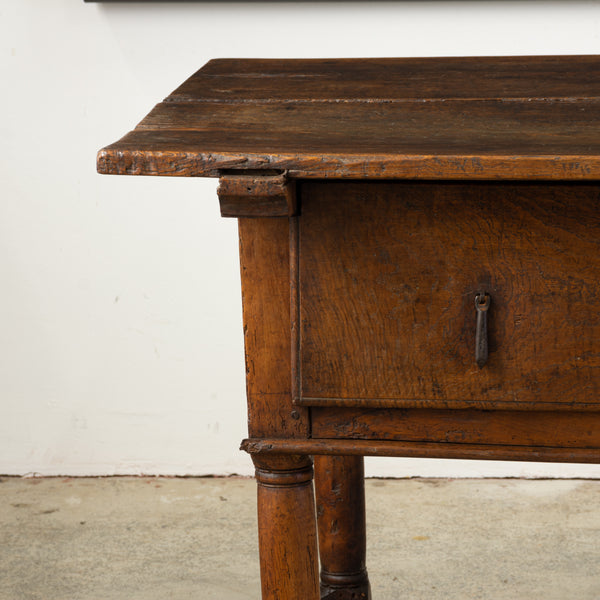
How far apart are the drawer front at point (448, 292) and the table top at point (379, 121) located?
0.06 meters

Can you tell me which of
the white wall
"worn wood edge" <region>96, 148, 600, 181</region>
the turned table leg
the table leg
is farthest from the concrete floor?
"worn wood edge" <region>96, 148, 600, 181</region>

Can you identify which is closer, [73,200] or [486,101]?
[486,101]

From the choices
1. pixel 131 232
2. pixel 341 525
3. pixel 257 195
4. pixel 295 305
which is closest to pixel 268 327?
pixel 295 305

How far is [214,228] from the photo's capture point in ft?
8.17

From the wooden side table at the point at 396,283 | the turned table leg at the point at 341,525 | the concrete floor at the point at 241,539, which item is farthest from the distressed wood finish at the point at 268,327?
the concrete floor at the point at 241,539

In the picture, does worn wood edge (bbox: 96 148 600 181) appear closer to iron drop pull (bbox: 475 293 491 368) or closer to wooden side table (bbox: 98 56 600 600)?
wooden side table (bbox: 98 56 600 600)

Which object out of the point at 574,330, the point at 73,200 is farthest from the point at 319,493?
the point at 73,200

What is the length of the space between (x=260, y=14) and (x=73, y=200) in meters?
0.69

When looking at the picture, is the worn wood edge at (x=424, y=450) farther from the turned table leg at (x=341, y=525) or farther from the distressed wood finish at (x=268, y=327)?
the turned table leg at (x=341, y=525)

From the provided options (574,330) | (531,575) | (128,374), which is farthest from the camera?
(128,374)

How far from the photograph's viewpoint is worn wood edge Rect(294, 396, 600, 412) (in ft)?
3.10

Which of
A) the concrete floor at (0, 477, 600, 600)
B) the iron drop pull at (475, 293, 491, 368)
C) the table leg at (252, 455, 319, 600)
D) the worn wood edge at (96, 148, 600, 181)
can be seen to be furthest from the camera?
the concrete floor at (0, 477, 600, 600)

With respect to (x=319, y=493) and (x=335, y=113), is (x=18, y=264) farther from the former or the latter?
(x=335, y=113)

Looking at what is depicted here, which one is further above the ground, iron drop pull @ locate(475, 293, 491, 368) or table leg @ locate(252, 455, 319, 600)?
iron drop pull @ locate(475, 293, 491, 368)
